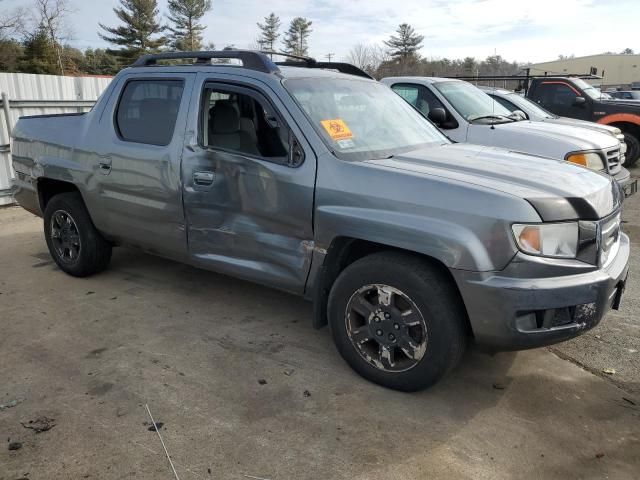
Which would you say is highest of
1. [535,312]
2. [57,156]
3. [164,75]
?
[164,75]

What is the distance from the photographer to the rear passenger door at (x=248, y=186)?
3.32 meters

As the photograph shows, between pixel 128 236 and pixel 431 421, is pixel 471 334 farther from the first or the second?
pixel 128 236

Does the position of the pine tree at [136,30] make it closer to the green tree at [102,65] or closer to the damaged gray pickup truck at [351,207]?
the green tree at [102,65]

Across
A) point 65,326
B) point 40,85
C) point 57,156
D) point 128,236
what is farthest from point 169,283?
point 40,85

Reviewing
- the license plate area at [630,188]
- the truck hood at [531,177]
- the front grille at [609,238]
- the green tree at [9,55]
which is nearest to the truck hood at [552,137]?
the license plate area at [630,188]

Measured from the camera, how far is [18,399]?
3.04 meters

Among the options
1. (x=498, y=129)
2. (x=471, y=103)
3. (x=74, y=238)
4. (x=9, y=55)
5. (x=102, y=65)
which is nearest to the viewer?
(x=74, y=238)

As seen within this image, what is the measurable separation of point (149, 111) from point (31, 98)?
664cm

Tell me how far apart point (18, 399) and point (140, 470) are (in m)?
1.06

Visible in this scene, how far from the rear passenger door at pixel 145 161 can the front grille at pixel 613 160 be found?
5.46 metres

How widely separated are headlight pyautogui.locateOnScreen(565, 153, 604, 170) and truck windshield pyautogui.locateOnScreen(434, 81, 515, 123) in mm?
1192

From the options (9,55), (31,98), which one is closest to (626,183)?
(31,98)

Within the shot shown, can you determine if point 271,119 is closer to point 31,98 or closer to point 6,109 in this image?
point 6,109

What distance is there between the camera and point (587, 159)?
21.1 ft
